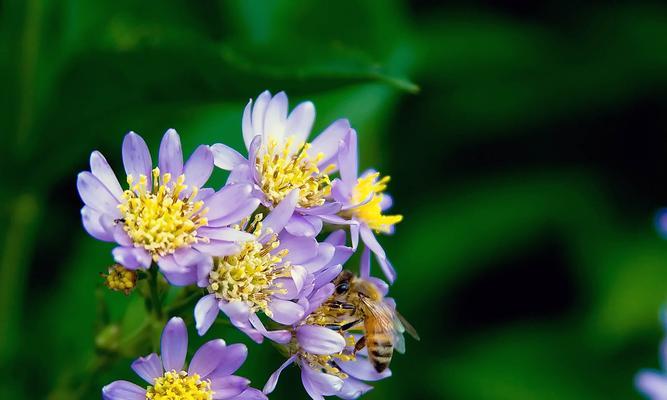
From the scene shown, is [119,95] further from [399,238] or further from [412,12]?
[412,12]

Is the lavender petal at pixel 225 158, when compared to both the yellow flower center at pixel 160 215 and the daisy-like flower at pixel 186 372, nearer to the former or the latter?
the yellow flower center at pixel 160 215

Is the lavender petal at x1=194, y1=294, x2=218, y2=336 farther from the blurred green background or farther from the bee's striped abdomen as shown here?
the blurred green background

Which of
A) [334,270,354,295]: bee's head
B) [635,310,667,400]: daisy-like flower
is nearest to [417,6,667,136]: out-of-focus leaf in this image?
[635,310,667,400]: daisy-like flower

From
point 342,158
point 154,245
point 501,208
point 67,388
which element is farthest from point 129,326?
point 501,208

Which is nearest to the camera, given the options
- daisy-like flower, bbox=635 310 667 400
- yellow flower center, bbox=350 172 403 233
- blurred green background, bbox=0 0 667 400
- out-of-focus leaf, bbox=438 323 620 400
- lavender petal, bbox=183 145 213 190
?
lavender petal, bbox=183 145 213 190

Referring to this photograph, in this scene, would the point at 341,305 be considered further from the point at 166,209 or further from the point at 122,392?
the point at 122,392

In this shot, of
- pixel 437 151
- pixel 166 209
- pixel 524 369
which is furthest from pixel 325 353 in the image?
pixel 437 151
